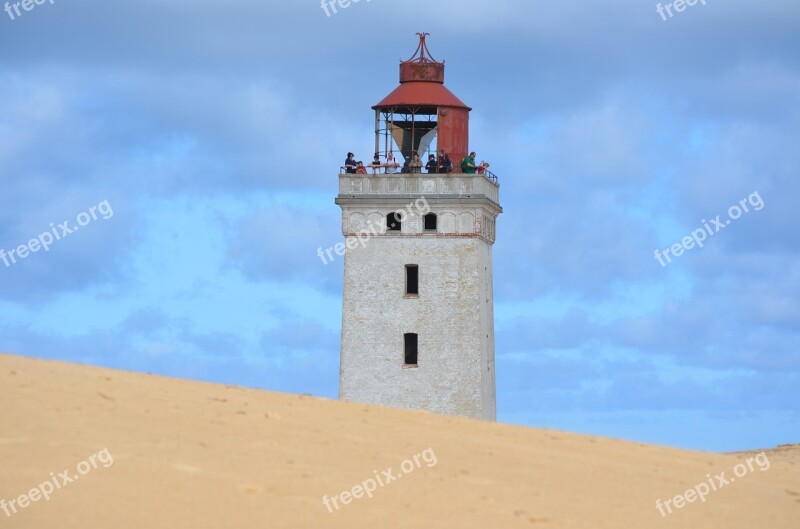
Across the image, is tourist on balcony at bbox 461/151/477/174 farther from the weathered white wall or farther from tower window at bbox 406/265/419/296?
tower window at bbox 406/265/419/296

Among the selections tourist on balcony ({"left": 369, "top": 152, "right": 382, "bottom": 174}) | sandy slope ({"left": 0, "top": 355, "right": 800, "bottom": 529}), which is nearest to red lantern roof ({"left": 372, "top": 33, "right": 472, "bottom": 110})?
tourist on balcony ({"left": 369, "top": 152, "right": 382, "bottom": 174})

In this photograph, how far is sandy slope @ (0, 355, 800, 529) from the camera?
69.8 feet

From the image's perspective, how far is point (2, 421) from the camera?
78.3ft

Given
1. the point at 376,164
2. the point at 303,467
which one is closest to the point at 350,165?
the point at 376,164

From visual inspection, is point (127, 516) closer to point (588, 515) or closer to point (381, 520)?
point (381, 520)

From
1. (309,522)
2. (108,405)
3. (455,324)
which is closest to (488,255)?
(455,324)

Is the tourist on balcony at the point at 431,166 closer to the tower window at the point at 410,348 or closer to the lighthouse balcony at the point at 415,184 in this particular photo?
the lighthouse balcony at the point at 415,184

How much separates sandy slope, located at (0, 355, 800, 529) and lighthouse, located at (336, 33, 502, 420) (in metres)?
25.9

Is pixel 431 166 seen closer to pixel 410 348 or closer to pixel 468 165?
pixel 468 165

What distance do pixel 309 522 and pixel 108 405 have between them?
5.66 meters

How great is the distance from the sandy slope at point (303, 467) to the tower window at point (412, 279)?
2639 cm

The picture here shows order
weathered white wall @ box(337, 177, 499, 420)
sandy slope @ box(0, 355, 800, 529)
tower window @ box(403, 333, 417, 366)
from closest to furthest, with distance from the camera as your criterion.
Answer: sandy slope @ box(0, 355, 800, 529) < weathered white wall @ box(337, 177, 499, 420) < tower window @ box(403, 333, 417, 366)

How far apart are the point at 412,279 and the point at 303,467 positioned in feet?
105

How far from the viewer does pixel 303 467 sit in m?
23.0
